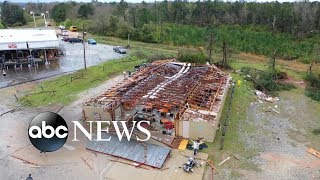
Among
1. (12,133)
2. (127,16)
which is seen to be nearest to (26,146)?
(12,133)

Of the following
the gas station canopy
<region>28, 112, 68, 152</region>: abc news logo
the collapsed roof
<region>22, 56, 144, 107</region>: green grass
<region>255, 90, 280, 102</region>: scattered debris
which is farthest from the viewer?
the gas station canopy

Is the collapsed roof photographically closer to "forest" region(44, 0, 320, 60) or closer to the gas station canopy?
the gas station canopy

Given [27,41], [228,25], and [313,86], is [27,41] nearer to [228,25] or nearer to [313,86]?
[313,86]

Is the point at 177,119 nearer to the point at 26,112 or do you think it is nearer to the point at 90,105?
the point at 90,105

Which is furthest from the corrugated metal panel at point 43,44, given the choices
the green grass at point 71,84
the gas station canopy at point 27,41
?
the green grass at point 71,84

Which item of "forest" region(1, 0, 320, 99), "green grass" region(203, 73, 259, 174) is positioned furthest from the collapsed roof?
"forest" region(1, 0, 320, 99)
